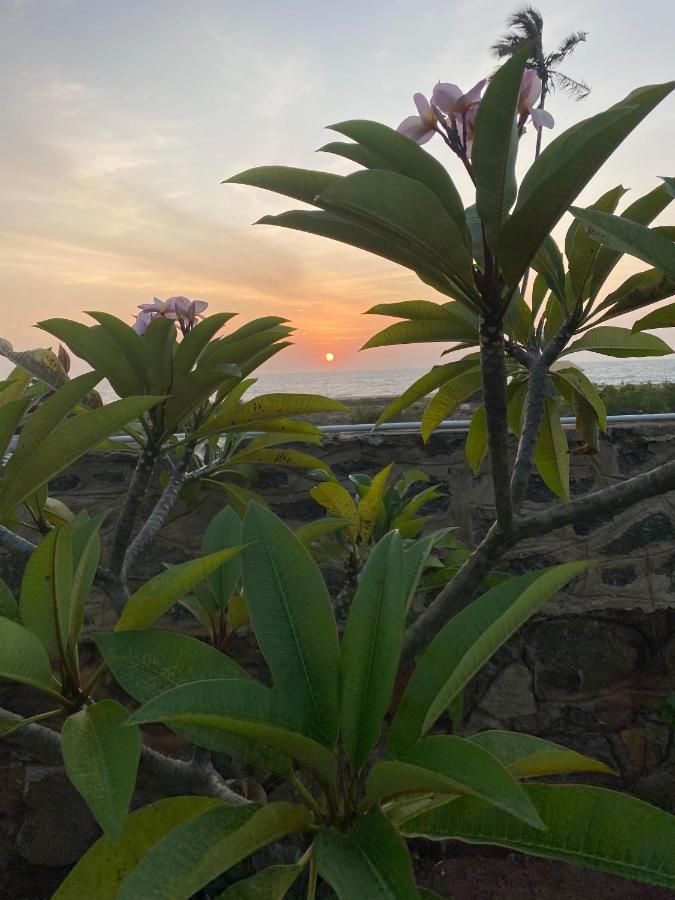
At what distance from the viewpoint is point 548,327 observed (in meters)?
1.15

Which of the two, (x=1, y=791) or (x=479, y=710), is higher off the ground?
(x=479, y=710)

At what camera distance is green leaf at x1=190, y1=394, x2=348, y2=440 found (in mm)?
1121

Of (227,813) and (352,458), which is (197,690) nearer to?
(227,813)

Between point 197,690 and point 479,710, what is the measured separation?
61.6 inches

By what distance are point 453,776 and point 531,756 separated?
0.63ft

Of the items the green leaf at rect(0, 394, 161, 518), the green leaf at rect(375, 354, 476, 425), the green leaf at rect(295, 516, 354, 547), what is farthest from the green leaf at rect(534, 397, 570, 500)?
the green leaf at rect(0, 394, 161, 518)

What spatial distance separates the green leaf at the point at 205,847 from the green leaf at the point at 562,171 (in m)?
0.52

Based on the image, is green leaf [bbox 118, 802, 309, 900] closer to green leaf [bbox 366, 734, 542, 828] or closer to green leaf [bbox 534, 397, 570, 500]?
green leaf [bbox 366, 734, 542, 828]

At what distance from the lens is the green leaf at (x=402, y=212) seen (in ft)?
1.87

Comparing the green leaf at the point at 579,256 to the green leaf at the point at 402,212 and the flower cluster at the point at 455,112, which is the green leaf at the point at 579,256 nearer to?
the flower cluster at the point at 455,112

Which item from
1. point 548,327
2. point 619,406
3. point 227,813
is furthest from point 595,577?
point 619,406

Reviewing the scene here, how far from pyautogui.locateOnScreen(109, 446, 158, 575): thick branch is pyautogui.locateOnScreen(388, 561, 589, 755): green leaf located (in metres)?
0.48

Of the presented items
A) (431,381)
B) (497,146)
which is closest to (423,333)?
(431,381)

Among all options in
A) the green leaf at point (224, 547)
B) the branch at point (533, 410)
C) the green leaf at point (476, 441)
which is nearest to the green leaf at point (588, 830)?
the branch at point (533, 410)
